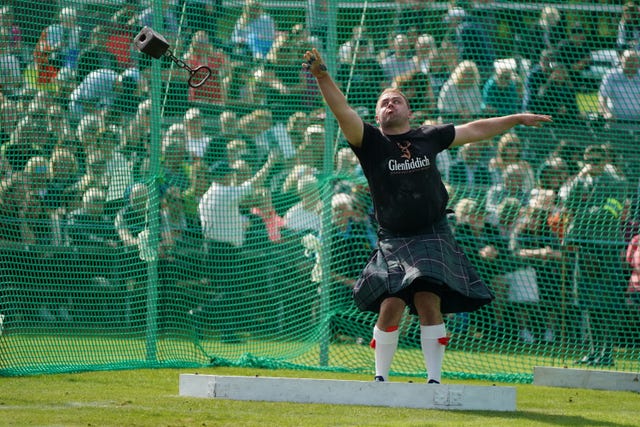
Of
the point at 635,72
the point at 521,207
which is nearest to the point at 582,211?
the point at 521,207

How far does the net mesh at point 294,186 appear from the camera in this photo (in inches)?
252

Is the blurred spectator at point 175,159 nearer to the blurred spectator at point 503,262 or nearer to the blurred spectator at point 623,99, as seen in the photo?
the blurred spectator at point 503,262

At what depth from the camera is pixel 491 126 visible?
5.38 meters

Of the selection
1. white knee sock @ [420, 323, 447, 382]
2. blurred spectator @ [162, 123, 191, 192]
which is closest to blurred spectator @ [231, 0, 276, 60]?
blurred spectator @ [162, 123, 191, 192]

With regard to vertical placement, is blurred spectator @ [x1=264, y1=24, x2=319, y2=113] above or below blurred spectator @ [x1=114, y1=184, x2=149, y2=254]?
above

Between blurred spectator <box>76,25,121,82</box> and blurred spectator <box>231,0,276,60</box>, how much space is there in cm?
90

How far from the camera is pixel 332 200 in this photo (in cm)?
720

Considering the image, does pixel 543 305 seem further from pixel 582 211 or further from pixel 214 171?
pixel 214 171

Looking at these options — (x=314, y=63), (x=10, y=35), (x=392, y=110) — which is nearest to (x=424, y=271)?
(x=392, y=110)

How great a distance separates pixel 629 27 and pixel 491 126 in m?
2.33

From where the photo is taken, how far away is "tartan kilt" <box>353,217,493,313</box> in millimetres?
5004

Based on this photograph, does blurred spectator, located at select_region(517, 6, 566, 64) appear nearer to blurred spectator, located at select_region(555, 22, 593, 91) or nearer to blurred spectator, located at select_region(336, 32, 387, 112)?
blurred spectator, located at select_region(555, 22, 593, 91)

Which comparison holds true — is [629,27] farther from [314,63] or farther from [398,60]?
[314,63]

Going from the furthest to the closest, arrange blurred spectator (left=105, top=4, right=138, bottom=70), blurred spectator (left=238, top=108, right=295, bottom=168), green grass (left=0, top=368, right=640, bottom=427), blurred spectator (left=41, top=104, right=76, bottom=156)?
blurred spectator (left=238, top=108, right=295, bottom=168) < blurred spectator (left=105, top=4, right=138, bottom=70) < blurred spectator (left=41, top=104, right=76, bottom=156) < green grass (left=0, top=368, right=640, bottom=427)
